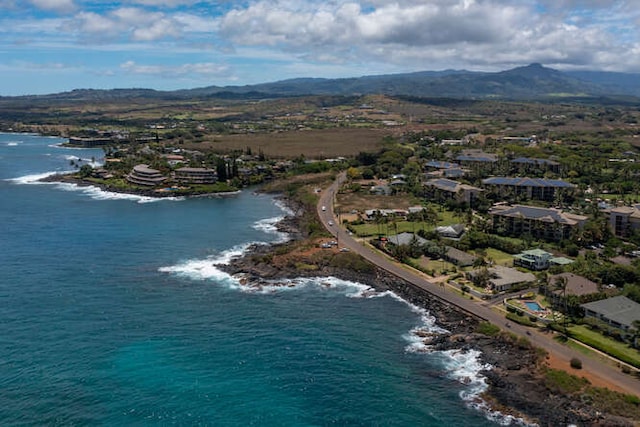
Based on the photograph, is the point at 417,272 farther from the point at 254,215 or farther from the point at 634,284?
the point at 254,215

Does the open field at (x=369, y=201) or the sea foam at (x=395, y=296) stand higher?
the open field at (x=369, y=201)

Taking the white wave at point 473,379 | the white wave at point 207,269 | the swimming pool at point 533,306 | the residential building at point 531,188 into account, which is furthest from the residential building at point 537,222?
the white wave at point 207,269

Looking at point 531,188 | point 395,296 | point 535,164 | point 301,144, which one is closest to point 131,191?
point 395,296

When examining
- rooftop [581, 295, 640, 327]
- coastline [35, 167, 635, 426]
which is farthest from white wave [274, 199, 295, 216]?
rooftop [581, 295, 640, 327]

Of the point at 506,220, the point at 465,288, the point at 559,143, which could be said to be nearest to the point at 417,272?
the point at 465,288

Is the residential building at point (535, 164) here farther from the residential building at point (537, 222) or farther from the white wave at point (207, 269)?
the white wave at point (207, 269)
